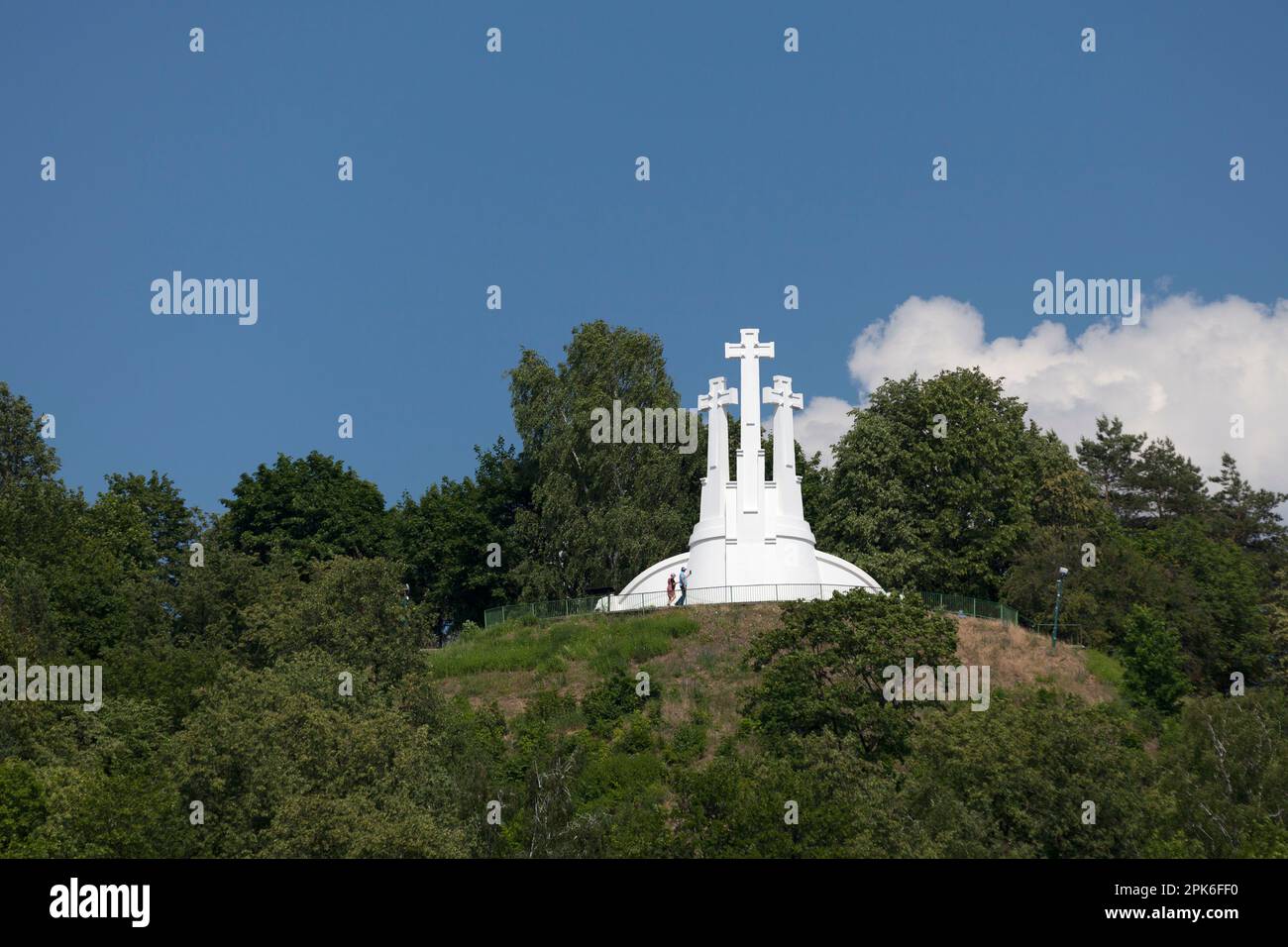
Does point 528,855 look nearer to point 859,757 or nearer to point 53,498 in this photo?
point 859,757

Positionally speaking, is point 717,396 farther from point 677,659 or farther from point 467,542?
point 467,542

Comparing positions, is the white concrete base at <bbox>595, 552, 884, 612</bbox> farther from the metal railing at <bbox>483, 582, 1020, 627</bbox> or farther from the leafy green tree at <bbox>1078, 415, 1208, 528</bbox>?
the leafy green tree at <bbox>1078, 415, 1208, 528</bbox>

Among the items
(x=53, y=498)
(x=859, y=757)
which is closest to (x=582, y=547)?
(x=53, y=498)

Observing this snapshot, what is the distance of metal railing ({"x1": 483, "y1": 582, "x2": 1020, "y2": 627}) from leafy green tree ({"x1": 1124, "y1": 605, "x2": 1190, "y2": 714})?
4.90 meters

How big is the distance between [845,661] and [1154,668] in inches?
616

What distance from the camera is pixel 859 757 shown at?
151 ft

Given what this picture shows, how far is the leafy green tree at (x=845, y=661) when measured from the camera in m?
47.6

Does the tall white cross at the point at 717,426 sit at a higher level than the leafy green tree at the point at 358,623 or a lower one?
higher

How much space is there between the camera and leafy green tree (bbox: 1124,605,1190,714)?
58.6 metres

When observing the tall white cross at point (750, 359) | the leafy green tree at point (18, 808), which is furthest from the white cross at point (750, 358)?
the leafy green tree at point (18, 808)

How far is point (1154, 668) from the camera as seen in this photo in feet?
194

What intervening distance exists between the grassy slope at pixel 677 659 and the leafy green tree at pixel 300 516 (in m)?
23.5

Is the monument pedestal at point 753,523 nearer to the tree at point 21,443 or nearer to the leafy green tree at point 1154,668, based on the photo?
the leafy green tree at point 1154,668

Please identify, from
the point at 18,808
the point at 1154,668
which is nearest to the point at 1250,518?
the point at 1154,668
